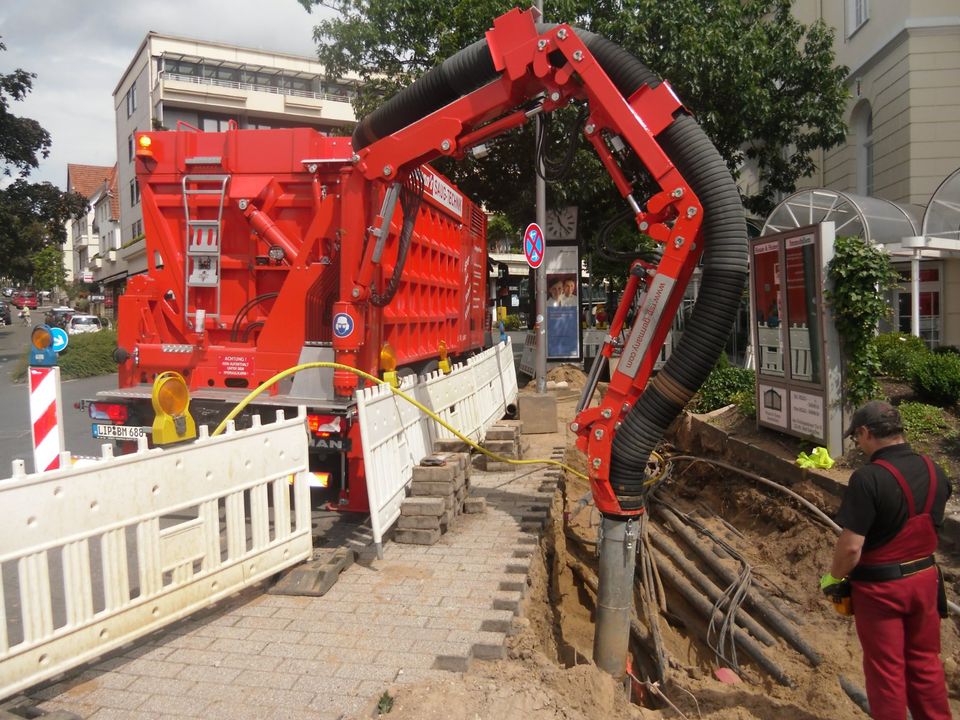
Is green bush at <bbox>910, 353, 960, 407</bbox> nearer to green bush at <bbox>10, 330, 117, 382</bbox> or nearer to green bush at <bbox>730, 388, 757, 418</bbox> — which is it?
green bush at <bbox>730, 388, 757, 418</bbox>

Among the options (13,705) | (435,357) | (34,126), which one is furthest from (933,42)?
(34,126)

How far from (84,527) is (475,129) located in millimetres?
3994

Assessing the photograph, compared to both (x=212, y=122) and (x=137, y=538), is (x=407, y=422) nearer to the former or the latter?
(x=137, y=538)

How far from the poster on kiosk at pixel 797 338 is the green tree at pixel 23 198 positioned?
27969mm

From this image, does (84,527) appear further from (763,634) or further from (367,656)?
(763,634)

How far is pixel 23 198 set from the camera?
28.7 metres

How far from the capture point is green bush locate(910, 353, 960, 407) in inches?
306

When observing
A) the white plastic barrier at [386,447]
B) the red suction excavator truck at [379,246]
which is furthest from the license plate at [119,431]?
the white plastic barrier at [386,447]

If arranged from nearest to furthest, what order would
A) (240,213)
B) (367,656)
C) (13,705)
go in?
(13,705), (367,656), (240,213)

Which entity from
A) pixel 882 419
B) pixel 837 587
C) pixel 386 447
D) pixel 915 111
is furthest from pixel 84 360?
pixel 882 419

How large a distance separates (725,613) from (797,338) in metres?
3.32

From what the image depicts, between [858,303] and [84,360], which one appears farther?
[84,360]

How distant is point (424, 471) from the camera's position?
6.17 m

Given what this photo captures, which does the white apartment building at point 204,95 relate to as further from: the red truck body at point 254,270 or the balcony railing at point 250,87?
the red truck body at point 254,270
